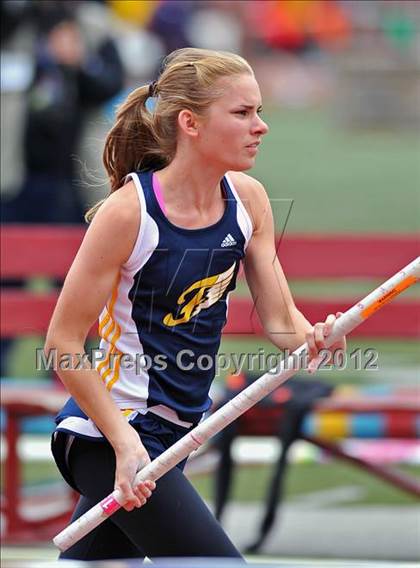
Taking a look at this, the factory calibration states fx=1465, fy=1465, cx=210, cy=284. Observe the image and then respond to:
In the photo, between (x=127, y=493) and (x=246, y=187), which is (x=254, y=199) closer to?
(x=246, y=187)

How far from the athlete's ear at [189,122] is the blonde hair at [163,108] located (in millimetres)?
16

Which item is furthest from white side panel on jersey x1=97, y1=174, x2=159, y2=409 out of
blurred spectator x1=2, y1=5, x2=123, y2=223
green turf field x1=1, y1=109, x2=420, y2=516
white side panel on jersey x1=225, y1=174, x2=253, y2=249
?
blurred spectator x1=2, y1=5, x2=123, y2=223

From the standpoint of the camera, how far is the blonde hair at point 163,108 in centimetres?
364

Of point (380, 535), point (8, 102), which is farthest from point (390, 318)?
point (8, 102)

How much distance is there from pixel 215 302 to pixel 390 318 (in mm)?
3287

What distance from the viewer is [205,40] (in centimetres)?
2911

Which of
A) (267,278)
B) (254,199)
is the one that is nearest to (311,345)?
(267,278)

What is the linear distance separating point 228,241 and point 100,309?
0.38m

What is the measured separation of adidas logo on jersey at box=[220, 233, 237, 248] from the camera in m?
3.67

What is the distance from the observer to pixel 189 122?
3.67 meters

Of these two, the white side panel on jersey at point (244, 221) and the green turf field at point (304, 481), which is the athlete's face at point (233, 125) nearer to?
the white side panel on jersey at point (244, 221)

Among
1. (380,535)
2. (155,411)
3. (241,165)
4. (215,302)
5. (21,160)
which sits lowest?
(380,535)

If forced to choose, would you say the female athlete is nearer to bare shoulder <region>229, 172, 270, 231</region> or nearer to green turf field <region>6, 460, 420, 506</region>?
bare shoulder <region>229, 172, 270, 231</region>

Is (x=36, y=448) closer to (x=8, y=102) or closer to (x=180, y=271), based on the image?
(x=8, y=102)
